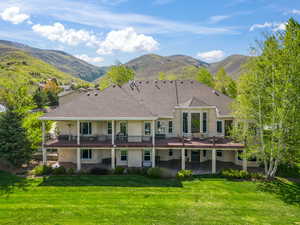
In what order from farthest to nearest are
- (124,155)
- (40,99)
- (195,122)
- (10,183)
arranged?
(40,99), (195,122), (124,155), (10,183)

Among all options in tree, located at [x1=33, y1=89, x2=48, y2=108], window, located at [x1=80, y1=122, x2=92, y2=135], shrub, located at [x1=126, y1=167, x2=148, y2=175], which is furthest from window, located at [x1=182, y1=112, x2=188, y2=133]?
tree, located at [x1=33, y1=89, x2=48, y2=108]

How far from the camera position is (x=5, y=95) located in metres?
23.3

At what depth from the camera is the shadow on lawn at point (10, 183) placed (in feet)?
55.2

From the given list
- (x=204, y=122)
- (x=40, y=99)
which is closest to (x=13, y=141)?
(x=204, y=122)

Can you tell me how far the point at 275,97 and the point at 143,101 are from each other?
13720mm

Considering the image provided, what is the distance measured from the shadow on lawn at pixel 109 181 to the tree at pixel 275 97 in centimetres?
805

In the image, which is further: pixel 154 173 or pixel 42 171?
pixel 42 171

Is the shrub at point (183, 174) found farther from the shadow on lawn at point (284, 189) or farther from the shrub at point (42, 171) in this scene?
the shrub at point (42, 171)

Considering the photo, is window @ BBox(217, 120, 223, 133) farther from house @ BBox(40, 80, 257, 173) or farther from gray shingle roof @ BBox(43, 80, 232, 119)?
gray shingle roof @ BBox(43, 80, 232, 119)

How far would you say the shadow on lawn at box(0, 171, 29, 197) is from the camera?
1681 cm

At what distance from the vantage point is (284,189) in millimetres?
17906

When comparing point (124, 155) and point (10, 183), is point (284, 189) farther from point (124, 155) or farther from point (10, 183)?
point (10, 183)

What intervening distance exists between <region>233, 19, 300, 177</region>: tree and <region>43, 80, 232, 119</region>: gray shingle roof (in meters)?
4.56

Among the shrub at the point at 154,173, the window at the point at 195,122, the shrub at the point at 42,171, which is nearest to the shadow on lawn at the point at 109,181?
the shrub at the point at 154,173
